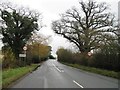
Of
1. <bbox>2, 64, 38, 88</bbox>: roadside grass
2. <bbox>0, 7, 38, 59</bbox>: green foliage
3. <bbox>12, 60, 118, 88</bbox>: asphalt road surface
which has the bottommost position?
<bbox>12, 60, 118, 88</bbox>: asphalt road surface

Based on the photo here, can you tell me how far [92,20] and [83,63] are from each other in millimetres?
13870

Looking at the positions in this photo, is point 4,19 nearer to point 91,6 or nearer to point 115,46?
point 91,6

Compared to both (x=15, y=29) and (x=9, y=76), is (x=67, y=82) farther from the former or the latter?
→ (x=15, y=29)

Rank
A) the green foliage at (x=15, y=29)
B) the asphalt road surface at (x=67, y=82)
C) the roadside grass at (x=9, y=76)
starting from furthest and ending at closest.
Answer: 1. the green foliage at (x=15, y=29)
2. the roadside grass at (x=9, y=76)
3. the asphalt road surface at (x=67, y=82)

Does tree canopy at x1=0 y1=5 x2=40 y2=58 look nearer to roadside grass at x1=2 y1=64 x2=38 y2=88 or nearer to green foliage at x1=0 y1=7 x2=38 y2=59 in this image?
green foliage at x1=0 y1=7 x2=38 y2=59

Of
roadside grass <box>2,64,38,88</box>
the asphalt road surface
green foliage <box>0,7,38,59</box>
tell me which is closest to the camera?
the asphalt road surface

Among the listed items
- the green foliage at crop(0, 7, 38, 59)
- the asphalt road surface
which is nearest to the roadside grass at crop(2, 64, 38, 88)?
the asphalt road surface

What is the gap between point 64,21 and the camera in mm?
73812

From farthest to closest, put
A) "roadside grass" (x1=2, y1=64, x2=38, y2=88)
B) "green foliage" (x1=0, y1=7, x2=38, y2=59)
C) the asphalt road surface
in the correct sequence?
"green foliage" (x1=0, y1=7, x2=38, y2=59)
"roadside grass" (x1=2, y1=64, x2=38, y2=88)
the asphalt road surface

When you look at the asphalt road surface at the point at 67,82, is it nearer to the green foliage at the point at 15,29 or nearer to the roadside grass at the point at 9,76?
the roadside grass at the point at 9,76

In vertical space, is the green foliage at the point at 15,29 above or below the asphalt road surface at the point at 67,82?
above

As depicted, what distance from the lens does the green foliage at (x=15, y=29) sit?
2372 inches

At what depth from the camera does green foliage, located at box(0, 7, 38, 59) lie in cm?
6025

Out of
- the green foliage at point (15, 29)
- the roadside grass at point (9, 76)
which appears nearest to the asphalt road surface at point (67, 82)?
the roadside grass at point (9, 76)
